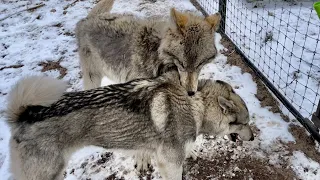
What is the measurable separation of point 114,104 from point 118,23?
1475 mm

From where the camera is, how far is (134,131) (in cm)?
285

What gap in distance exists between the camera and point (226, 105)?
293 cm

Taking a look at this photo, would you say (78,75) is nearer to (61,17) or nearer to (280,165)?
(61,17)

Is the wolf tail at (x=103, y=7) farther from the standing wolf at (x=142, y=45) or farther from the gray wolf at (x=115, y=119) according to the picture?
the gray wolf at (x=115, y=119)

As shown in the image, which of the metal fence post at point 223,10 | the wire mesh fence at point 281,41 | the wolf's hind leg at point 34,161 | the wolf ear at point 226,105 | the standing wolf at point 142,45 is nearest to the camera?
→ the wolf's hind leg at point 34,161

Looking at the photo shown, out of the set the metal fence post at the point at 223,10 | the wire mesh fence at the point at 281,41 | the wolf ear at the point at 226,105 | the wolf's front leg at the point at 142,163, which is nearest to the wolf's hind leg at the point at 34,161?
the wolf's front leg at the point at 142,163

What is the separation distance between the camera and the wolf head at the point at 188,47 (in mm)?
2984

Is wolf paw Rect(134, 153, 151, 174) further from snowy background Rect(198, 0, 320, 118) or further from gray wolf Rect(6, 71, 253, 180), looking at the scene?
snowy background Rect(198, 0, 320, 118)

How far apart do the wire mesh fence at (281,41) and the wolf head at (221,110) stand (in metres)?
1.27

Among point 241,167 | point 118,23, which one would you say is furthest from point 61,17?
point 241,167

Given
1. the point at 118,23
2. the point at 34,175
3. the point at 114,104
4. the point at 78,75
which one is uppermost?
the point at 118,23

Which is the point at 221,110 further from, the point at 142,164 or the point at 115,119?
the point at 142,164

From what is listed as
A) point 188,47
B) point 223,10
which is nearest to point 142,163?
point 188,47

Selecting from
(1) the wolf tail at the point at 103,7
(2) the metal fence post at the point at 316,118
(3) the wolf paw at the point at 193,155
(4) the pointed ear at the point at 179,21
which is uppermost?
(4) the pointed ear at the point at 179,21
